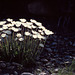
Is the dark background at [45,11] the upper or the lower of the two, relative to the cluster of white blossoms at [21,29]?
upper

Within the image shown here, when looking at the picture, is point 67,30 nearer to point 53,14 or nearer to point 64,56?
point 53,14

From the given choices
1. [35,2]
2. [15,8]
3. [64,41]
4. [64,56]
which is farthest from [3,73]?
[35,2]

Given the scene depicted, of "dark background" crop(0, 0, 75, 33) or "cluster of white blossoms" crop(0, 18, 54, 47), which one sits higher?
"dark background" crop(0, 0, 75, 33)

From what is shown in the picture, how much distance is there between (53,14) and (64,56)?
225cm

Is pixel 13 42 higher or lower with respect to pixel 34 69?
higher

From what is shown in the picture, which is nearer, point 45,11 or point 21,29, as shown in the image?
point 21,29

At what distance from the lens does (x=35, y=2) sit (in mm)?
4867

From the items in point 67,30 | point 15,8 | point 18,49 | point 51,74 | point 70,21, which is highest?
point 15,8

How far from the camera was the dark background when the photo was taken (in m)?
4.40

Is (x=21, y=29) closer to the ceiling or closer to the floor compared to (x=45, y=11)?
closer to the floor

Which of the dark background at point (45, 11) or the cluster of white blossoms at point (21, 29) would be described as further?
the dark background at point (45, 11)

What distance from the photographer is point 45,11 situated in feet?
16.0

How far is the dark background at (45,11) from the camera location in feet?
14.4

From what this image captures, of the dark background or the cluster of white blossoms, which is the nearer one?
the cluster of white blossoms
